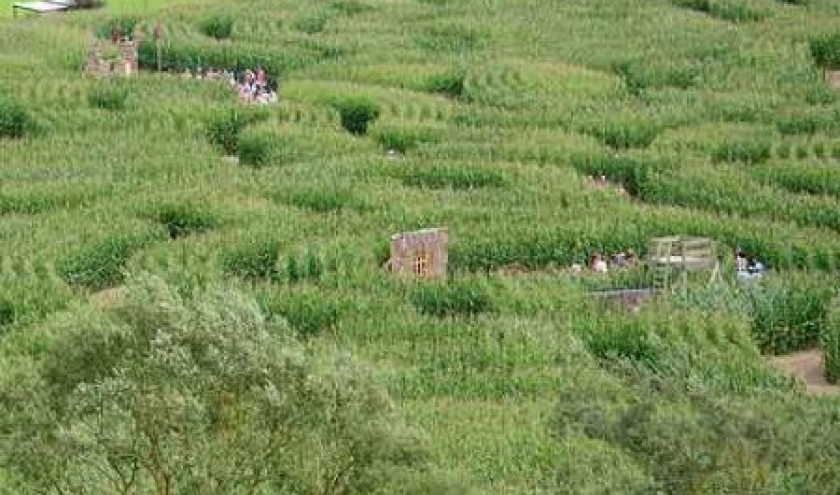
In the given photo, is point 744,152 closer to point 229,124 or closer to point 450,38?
point 229,124

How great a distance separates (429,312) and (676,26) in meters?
22.3

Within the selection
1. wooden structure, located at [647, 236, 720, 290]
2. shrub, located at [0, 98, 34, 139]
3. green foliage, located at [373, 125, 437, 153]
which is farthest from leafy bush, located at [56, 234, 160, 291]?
shrub, located at [0, 98, 34, 139]

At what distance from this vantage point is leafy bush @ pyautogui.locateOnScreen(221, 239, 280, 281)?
24.0 meters

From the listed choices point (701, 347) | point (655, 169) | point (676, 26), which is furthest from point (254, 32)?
point (701, 347)

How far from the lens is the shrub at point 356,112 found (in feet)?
113

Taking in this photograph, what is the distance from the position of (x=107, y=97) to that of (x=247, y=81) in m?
3.72

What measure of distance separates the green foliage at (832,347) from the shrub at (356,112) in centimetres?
1521

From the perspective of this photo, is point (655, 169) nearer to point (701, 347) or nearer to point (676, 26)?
point (701, 347)

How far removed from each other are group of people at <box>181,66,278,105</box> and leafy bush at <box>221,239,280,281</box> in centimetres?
1010

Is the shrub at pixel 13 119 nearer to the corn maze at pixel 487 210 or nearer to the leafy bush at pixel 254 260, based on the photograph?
the corn maze at pixel 487 210

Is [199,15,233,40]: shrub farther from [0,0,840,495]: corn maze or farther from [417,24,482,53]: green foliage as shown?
[417,24,482,53]: green foliage

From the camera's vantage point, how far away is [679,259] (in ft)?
75.4

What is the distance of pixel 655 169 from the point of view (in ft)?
97.4

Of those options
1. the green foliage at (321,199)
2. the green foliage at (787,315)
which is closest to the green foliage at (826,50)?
the green foliage at (321,199)
